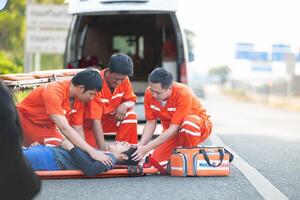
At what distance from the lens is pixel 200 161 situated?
769 centimetres

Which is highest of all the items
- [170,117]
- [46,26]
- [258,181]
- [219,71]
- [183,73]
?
[46,26]

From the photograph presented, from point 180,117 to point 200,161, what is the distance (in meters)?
0.54

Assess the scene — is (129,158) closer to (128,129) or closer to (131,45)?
(128,129)

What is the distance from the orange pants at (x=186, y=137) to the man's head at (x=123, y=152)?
434mm

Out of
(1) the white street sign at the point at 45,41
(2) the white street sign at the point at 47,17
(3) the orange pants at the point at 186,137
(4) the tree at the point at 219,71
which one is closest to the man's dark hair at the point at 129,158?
(3) the orange pants at the point at 186,137

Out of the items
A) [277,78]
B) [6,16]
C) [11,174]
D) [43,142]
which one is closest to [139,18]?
[43,142]

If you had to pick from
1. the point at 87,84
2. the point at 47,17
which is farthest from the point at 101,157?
the point at 47,17

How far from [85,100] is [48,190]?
1.13 meters

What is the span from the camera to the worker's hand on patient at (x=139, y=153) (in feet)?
25.3

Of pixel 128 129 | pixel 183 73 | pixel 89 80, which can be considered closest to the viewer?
pixel 89 80

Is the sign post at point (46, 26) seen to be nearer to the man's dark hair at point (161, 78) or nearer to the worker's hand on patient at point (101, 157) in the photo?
the man's dark hair at point (161, 78)

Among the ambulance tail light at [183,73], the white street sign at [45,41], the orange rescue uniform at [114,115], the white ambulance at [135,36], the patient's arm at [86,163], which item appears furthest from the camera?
the white street sign at [45,41]

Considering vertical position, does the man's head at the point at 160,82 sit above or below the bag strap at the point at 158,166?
above

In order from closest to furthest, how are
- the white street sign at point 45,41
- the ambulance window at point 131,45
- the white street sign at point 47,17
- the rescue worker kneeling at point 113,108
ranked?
1. the rescue worker kneeling at point 113,108
2. the ambulance window at point 131,45
3. the white street sign at point 45,41
4. the white street sign at point 47,17
